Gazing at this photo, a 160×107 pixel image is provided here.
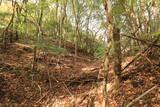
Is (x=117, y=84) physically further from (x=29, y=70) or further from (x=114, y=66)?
(x=29, y=70)

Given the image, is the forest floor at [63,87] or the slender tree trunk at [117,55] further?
the forest floor at [63,87]

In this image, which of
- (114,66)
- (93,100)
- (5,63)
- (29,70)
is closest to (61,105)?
(93,100)

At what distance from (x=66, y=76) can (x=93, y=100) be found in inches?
120

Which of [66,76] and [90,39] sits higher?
[90,39]

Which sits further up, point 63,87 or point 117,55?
point 117,55

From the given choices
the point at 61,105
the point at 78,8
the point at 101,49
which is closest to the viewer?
the point at 101,49

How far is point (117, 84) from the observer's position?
5008 mm

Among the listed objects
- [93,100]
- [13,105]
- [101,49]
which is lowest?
[13,105]

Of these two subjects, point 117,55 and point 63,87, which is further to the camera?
point 63,87

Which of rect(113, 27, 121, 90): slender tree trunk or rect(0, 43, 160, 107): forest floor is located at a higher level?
rect(113, 27, 121, 90): slender tree trunk

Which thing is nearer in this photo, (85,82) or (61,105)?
(61,105)

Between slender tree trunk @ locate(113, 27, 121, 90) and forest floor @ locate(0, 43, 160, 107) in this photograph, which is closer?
slender tree trunk @ locate(113, 27, 121, 90)

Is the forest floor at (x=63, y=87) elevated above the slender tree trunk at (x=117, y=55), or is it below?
below

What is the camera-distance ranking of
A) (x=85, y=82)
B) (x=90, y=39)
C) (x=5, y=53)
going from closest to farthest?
1. (x=85, y=82)
2. (x=5, y=53)
3. (x=90, y=39)
